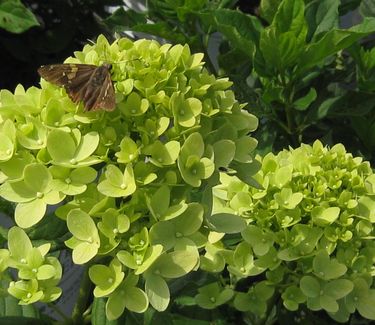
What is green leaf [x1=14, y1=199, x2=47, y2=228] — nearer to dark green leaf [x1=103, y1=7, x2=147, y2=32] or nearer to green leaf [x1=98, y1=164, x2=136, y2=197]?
green leaf [x1=98, y1=164, x2=136, y2=197]

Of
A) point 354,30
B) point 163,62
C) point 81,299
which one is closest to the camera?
point 163,62

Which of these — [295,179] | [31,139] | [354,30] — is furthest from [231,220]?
[354,30]

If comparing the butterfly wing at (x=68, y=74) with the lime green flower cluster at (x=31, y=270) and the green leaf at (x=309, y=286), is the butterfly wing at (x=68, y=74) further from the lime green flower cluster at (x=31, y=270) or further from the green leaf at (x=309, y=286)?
the green leaf at (x=309, y=286)

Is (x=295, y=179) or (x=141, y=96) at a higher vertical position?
(x=141, y=96)

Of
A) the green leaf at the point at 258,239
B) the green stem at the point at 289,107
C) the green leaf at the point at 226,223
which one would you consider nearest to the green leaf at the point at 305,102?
the green stem at the point at 289,107

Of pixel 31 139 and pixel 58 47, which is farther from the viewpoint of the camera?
pixel 58 47

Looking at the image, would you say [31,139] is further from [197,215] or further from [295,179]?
[295,179]

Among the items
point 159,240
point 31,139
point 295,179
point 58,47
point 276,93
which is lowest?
point 58,47

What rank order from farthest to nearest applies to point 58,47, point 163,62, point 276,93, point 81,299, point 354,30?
point 58,47, point 276,93, point 354,30, point 81,299, point 163,62
